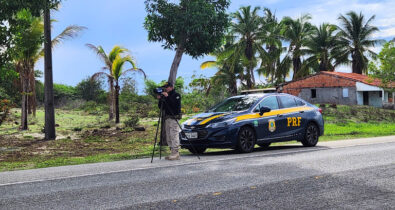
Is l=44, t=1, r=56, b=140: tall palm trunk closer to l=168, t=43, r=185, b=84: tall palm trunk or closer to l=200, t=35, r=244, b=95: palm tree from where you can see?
l=168, t=43, r=185, b=84: tall palm trunk

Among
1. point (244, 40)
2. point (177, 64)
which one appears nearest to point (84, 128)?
point (177, 64)

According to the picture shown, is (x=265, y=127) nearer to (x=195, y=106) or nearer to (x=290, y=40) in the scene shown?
(x=195, y=106)

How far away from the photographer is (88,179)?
7262 millimetres

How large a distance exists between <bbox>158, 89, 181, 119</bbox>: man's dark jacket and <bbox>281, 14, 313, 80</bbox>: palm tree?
5060cm

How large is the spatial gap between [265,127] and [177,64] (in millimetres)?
5819

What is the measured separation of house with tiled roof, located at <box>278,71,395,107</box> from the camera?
1887 inches

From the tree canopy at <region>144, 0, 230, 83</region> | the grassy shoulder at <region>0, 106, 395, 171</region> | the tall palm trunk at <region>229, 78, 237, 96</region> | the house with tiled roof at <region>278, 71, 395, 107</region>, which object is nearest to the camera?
the grassy shoulder at <region>0, 106, 395, 171</region>

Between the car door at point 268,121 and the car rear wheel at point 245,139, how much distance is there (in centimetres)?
24

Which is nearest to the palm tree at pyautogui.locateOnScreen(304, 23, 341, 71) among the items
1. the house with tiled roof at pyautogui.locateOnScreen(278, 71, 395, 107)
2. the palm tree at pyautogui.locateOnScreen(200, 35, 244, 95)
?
the house with tiled roof at pyautogui.locateOnScreen(278, 71, 395, 107)

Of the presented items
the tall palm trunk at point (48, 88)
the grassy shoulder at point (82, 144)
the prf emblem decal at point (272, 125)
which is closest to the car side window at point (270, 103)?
the prf emblem decal at point (272, 125)

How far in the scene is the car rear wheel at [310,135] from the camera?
42.3 feet

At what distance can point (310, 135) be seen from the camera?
1299cm

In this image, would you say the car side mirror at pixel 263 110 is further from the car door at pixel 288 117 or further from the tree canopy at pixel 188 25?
the tree canopy at pixel 188 25

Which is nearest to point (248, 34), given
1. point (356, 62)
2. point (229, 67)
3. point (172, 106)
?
point (229, 67)
